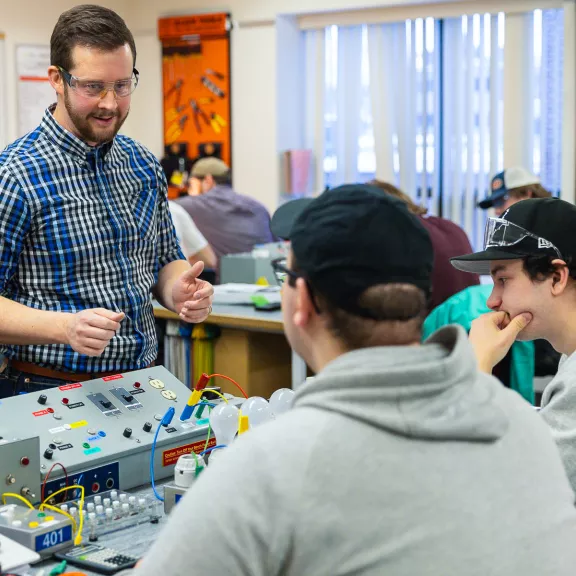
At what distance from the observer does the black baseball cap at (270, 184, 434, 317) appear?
44.1 inches

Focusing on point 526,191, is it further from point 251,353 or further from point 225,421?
point 225,421

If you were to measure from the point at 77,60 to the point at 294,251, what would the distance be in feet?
4.18

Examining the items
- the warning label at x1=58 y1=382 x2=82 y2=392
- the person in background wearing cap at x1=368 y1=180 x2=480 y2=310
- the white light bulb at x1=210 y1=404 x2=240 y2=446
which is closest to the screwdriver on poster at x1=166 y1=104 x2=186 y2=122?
the person in background wearing cap at x1=368 y1=180 x2=480 y2=310

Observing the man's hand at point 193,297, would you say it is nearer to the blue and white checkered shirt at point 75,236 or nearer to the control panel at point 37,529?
the blue and white checkered shirt at point 75,236

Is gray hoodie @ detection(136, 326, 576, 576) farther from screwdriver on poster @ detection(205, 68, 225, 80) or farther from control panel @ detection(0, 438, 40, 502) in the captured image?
screwdriver on poster @ detection(205, 68, 225, 80)

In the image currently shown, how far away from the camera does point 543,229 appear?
2.05 metres

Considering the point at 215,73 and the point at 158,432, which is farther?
the point at 215,73

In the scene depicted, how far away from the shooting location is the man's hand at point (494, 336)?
6.95ft

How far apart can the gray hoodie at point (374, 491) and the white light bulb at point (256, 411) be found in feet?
2.97

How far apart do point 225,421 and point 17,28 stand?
223 inches

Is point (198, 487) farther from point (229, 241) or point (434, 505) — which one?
point (229, 241)

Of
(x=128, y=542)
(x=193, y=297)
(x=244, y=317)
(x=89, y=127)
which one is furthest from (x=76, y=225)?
(x=244, y=317)

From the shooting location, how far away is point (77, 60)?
2.22 m

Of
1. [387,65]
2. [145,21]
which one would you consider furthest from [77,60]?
[145,21]
